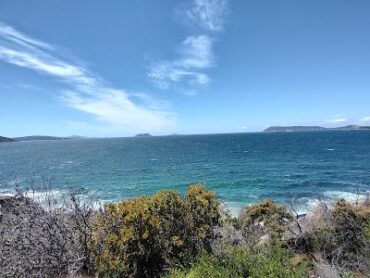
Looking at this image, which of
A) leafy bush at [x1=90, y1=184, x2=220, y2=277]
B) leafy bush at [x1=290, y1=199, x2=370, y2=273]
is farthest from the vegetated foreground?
leafy bush at [x1=290, y1=199, x2=370, y2=273]

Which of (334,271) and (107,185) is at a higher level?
(334,271)

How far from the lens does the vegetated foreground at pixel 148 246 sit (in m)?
9.36

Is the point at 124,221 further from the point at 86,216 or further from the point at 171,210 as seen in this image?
the point at 86,216

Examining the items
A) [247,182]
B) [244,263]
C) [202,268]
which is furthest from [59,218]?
[247,182]

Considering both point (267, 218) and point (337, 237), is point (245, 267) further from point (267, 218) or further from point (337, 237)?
point (267, 218)

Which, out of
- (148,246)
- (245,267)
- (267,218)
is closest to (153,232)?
(148,246)

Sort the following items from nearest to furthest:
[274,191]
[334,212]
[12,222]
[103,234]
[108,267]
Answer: [108,267], [103,234], [12,222], [334,212], [274,191]

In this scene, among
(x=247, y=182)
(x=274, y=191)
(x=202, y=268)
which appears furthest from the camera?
(x=247, y=182)

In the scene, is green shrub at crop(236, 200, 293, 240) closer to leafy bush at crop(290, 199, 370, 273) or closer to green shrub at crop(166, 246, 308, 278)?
leafy bush at crop(290, 199, 370, 273)

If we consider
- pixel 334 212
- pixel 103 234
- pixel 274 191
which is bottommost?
pixel 274 191

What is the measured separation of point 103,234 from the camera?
35.4 feet

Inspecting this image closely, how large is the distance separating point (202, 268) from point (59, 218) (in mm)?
6772

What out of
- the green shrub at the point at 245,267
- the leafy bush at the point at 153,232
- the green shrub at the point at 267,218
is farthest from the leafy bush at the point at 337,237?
the leafy bush at the point at 153,232

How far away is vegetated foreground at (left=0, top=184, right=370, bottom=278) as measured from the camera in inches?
368
